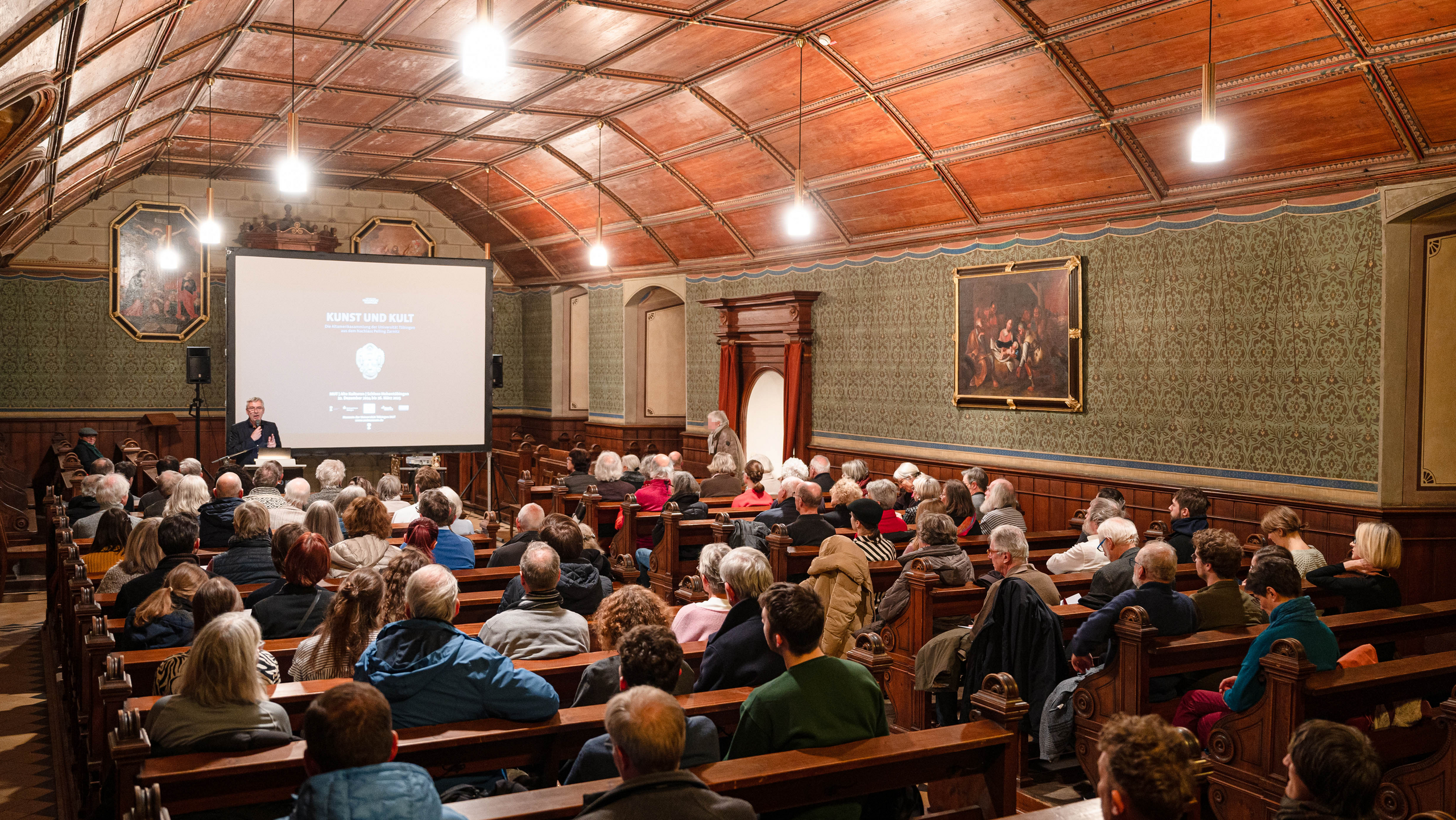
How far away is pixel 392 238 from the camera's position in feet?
49.5

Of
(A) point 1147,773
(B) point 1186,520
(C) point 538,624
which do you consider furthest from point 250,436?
(A) point 1147,773

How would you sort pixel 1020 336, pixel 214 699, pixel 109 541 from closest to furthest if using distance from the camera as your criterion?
pixel 214 699 → pixel 109 541 → pixel 1020 336

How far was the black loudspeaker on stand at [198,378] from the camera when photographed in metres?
13.1

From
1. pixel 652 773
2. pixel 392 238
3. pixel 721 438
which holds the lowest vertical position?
pixel 652 773

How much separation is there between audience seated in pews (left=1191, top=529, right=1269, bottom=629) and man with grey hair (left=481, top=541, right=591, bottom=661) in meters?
2.53

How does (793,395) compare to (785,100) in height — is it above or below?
below


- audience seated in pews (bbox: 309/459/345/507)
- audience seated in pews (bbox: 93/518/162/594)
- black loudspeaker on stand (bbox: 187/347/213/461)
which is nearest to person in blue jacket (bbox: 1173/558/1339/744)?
audience seated in pews (bbox: 93/518/162/594)

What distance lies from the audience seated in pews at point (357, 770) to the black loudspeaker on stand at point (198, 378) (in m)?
12.4

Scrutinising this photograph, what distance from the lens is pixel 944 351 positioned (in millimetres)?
9555

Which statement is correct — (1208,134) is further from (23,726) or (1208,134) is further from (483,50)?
(23,726)

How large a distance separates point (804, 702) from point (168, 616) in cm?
267

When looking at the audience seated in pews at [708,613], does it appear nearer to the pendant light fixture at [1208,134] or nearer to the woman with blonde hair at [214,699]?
the woman with blonde hair at [214,699]

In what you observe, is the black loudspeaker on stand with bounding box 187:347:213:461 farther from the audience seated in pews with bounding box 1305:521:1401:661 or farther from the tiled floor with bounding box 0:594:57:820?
the audience seated in pews with bounding box 1305:521:1401:661

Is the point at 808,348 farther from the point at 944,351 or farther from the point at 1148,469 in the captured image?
the point at 1148,469
